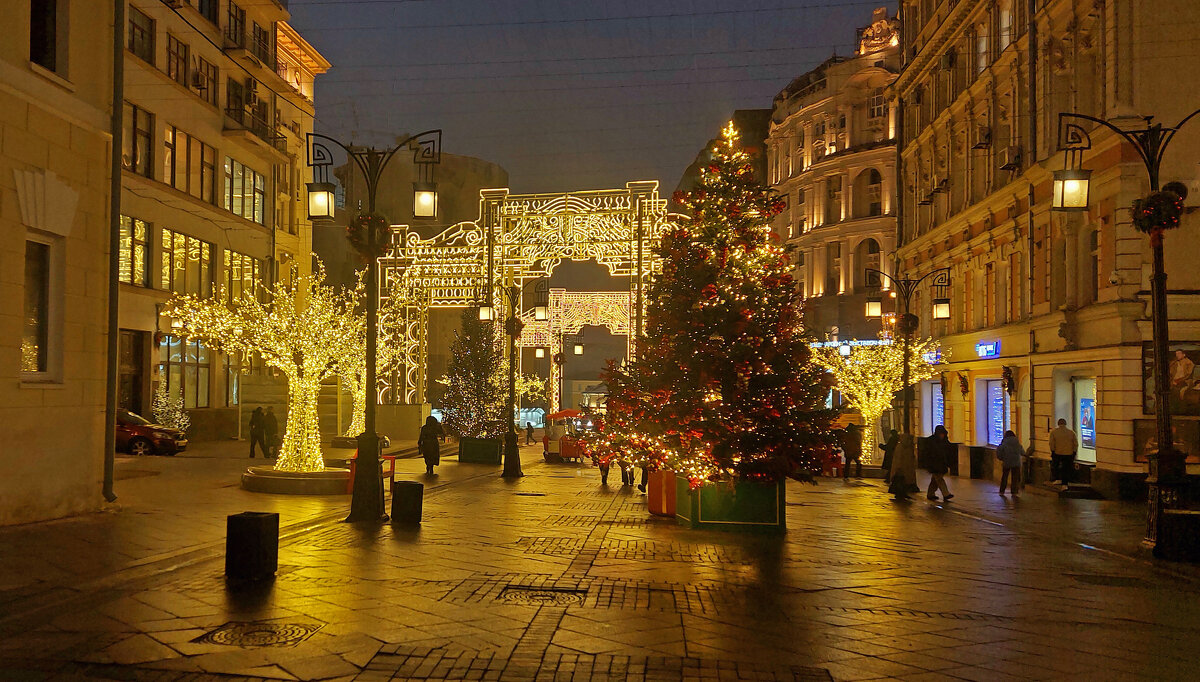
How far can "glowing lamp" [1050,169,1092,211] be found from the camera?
1552 cm

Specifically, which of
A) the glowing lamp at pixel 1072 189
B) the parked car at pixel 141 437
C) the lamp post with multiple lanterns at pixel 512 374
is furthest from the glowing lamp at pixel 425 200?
the parked car at pixel 141 437

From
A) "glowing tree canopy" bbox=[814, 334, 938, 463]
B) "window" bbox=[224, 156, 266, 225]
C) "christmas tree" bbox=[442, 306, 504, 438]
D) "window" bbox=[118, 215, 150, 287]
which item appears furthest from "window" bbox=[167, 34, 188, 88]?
"glowing tree canopy" bbox=[814, 334, 938, 463]

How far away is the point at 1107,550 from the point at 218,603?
12.3 metres

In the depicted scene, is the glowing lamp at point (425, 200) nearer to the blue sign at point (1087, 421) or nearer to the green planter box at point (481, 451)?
the green planter box at point (481, 451)

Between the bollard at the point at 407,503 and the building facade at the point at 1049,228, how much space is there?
52.2ft

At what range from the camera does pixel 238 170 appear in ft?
135

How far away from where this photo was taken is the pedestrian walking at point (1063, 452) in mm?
23328

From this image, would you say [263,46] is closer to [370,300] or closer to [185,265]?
[185,265]

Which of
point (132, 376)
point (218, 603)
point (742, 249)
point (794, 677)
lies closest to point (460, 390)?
point (132, 376)

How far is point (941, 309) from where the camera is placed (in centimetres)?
3262

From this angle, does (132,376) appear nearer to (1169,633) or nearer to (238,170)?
(238,170)

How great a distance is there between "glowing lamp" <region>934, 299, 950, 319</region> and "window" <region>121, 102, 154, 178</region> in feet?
85.4

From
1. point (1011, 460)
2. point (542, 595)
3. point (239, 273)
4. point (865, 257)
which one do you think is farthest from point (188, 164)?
point (865, 257)

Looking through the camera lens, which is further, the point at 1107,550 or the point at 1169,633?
the point at 1107,550
